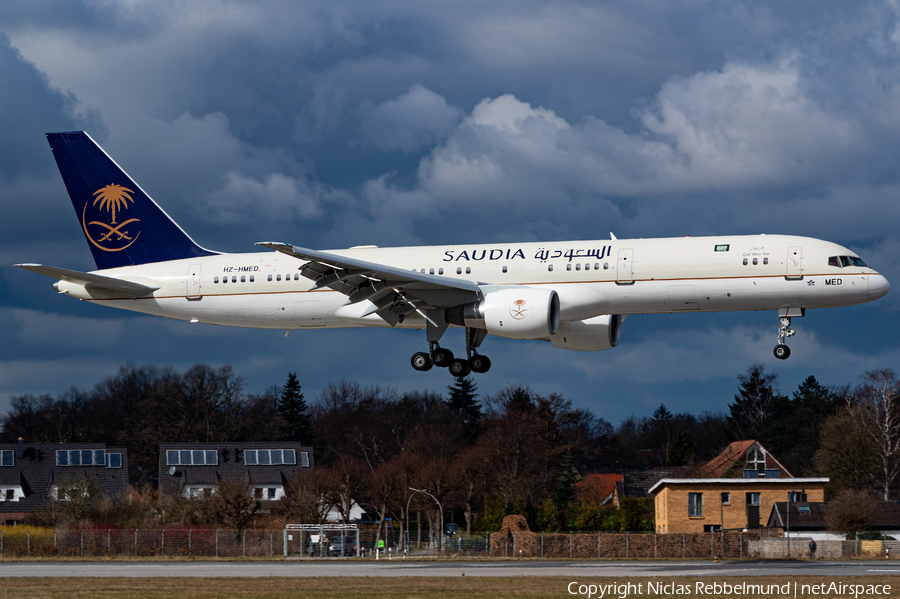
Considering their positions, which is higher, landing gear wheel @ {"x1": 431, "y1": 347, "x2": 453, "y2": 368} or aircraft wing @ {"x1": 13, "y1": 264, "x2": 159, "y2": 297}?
aircraft wing @ {"x1": 13, "y1": 264, "x2": 159, "y2": 297}

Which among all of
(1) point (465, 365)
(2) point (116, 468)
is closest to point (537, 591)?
(1) point (465, 365)

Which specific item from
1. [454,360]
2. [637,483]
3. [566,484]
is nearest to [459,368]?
[454,360]

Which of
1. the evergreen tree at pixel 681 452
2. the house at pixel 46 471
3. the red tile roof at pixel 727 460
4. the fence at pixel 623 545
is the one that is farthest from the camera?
the evergreen tree at pixel 681 452

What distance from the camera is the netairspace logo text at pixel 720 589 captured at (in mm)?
35438

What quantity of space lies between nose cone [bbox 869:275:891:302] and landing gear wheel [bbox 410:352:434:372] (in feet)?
58.3

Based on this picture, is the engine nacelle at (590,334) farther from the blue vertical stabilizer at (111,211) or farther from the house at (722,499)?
the house at (722,499)

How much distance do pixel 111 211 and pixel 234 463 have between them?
171 feet

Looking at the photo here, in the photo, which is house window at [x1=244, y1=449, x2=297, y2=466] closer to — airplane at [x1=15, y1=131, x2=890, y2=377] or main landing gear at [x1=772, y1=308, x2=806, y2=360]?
airplane at [x1=15, y1=131, x2=890, y2=377]

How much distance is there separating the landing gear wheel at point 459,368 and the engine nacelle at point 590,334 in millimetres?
3958

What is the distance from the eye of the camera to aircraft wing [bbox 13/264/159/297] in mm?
44469

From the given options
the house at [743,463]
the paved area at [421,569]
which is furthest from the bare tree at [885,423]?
the paved area at [421,569]

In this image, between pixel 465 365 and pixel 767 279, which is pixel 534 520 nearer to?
pixel 465 365

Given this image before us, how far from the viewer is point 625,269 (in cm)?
4044

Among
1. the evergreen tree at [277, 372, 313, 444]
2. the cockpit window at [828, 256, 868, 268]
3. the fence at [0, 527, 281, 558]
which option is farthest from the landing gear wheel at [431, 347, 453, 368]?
the evergreen tree at [277, 372, 313, 444]
